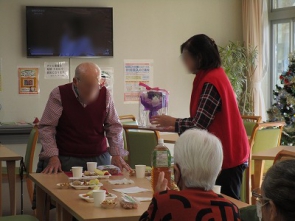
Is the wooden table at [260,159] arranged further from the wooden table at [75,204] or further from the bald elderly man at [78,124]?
the wooden table at [75,204]

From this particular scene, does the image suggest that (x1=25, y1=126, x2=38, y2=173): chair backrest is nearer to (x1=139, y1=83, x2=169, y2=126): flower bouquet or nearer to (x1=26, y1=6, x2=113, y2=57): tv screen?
(x1=139, y1=83, x2=169, y2=126): flower bouquet

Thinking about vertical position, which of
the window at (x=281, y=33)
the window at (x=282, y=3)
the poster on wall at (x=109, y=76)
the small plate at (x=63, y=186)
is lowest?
the small plate at (x=63, y=186)

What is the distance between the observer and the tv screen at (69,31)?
25.7 feet

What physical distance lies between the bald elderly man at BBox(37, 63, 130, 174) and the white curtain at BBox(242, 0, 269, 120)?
→ 4.60 meters

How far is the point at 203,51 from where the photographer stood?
3631mm

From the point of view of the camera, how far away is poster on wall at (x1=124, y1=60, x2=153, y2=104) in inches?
329

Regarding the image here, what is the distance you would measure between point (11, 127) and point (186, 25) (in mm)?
2836

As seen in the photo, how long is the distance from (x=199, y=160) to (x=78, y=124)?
213cm

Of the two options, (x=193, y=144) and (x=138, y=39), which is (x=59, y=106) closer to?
(x=193, y=144)

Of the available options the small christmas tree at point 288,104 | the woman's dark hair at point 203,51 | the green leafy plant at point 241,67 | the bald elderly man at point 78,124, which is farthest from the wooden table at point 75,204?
the green leafy plant at point 241,67

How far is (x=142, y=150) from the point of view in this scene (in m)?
5.99

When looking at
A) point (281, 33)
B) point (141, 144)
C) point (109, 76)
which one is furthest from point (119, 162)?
point (281, 33)

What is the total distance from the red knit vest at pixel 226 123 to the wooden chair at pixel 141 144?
2260 millimetres

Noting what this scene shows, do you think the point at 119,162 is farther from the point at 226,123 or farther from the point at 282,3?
the point at 282,3
